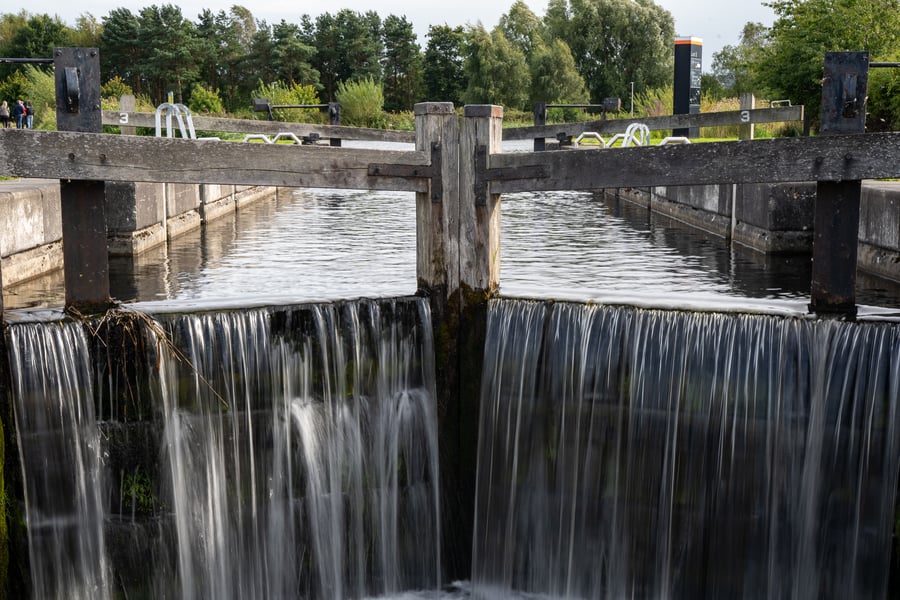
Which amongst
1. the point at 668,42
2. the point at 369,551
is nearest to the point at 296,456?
the point at 369,551

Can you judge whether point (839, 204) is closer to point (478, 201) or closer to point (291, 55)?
point (478, 201)

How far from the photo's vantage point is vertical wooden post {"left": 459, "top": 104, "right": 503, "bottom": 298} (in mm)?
6309

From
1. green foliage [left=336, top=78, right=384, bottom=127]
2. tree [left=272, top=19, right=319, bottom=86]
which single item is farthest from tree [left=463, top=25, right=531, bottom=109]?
green foliage [left=336, top=78, right=384, bottom=127]

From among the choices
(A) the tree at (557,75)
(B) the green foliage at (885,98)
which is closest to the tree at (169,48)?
Result: (A) the tree at (557,75)

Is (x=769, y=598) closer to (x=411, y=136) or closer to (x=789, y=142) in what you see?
(x=789, y=142)

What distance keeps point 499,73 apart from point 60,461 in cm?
6255

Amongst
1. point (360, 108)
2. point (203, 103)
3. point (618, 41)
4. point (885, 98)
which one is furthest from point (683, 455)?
point (618, 41)

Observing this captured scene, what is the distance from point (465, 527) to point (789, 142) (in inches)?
124

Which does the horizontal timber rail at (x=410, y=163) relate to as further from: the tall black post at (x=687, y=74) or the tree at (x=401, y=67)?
Result: the tree at (x=401, y=67)

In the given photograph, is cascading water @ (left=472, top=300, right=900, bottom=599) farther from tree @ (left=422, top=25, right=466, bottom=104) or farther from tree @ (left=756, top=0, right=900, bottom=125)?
tree @ (left=422, top=25, right=466, bottom=104)

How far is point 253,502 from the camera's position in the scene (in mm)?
5949

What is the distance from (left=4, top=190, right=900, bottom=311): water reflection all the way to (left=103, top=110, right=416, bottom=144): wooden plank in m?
1.95

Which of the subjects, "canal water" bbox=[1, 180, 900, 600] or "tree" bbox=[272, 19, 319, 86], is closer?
"canal water" bbox=[1, 180, 900, 600]

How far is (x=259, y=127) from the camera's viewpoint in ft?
57.9
